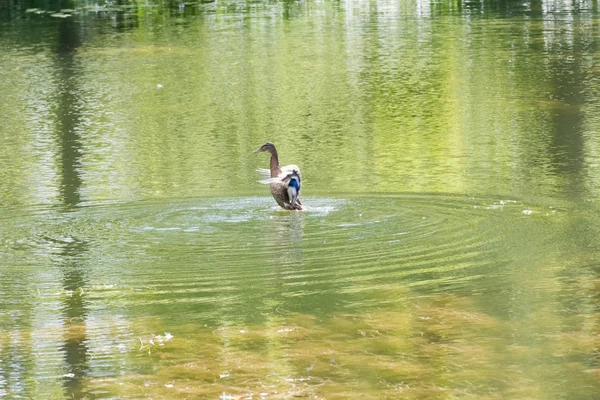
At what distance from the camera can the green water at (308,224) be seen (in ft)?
24.1

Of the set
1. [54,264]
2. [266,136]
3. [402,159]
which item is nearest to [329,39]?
[266,136]

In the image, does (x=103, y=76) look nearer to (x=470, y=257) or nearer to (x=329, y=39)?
(x=329, y=39)

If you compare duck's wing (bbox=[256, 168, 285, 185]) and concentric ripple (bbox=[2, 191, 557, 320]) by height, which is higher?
duck's wing (bbox=[256, 168, 285, 185])

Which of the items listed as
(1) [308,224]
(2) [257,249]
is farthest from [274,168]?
(2) [257,249]

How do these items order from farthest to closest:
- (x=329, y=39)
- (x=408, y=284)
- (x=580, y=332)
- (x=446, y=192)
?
(x=329, y=39) < (x=446, y=192) < (x=408, y=284) < (x=580, y=332)

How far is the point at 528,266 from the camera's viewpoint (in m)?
9.54

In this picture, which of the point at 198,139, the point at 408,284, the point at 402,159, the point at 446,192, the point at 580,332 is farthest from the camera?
the point at 198,139

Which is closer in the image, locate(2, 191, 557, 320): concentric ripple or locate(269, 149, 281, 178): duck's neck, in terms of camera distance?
locate(2, 191, 557, 320): concentric ripple

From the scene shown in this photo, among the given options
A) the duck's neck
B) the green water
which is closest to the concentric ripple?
the green water

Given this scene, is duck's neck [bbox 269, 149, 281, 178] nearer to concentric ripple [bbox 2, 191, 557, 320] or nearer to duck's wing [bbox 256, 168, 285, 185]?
duck's wing [bbox 256, 168, 285, 185]

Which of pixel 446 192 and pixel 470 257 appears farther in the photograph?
pixel 446 192

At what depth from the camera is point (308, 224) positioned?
11.5 meters

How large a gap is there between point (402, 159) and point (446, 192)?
2.22 metres

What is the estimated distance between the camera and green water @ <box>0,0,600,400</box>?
289 inches
